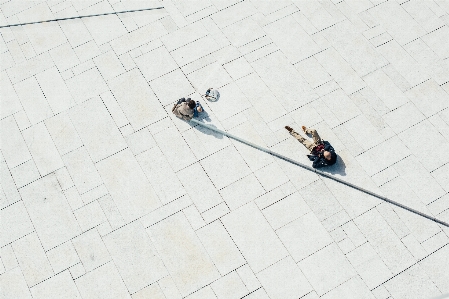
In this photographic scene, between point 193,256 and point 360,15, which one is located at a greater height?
point 360,15

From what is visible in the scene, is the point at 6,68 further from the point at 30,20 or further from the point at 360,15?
the point at 360,15

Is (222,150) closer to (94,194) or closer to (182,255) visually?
(182,255)

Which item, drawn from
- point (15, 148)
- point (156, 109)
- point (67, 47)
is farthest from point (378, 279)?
point (67, 47)

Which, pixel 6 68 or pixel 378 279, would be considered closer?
pixel 378 279

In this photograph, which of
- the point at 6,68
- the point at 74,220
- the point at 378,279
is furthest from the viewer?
the point at 6,68

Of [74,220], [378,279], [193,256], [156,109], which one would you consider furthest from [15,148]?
[378,279]

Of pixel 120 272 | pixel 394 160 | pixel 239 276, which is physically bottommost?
pixel 120 272

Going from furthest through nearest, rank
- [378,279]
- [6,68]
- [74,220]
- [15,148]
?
1. [6,68]
2. [15,148]
3. [74,220]
4. [378,279]
